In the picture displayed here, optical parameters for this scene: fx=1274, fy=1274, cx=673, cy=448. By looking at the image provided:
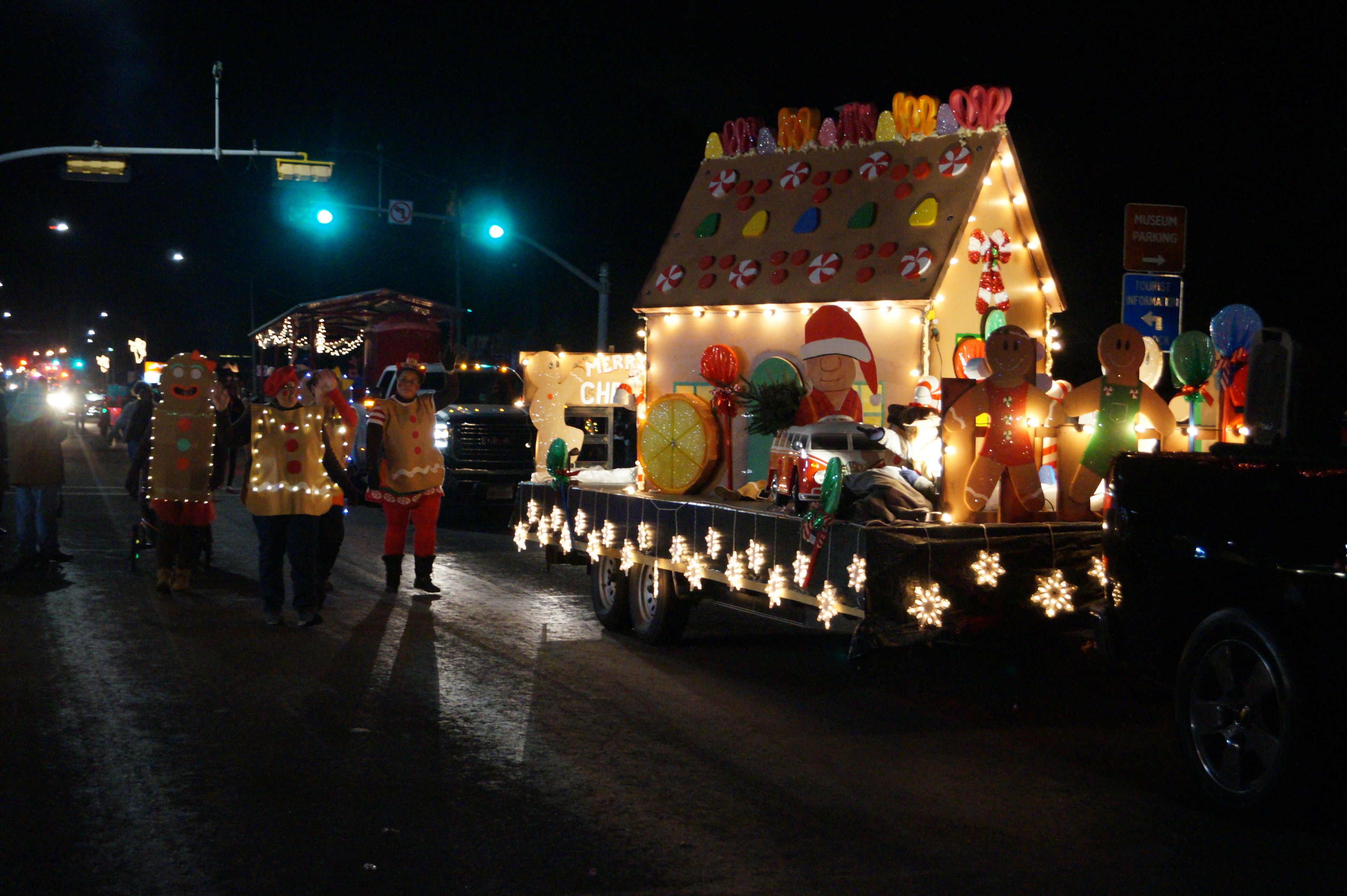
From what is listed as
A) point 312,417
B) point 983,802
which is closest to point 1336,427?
point 983,802

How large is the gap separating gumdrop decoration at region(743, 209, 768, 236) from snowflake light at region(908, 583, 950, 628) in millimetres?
4714

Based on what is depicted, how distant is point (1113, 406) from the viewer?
24.0ft

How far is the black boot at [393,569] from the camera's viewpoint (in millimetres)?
10922

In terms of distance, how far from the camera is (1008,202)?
32.9 feet

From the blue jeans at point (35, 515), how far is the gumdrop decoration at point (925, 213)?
322 inches

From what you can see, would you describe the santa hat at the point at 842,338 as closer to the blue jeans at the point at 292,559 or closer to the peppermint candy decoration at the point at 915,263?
the peppermint candy decoration at the point at 915,263

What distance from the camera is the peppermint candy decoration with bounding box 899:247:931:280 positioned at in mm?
8992

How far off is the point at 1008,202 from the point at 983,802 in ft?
19.6

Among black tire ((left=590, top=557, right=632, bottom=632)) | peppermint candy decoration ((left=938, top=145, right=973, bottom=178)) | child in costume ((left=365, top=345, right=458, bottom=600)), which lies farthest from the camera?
child in costume ((left=365, top=345, right=458, bottom=600))

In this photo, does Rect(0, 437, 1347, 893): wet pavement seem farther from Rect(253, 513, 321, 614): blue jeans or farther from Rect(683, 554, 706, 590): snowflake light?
Rect(683, 554, 706, 590): snowflake light

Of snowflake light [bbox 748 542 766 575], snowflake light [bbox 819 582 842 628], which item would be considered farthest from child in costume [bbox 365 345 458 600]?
snowflake light [bbox 819 582 842 628]

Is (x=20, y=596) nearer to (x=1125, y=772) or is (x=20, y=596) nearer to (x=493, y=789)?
(x=493, y=789)

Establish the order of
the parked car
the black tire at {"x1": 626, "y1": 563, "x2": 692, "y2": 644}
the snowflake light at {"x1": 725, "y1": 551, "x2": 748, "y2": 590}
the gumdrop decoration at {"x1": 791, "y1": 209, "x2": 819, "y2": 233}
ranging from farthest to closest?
1. the gumdrop decoration at {"x1": 791, "y1": 209, "x2": 819, "y2": 233}
2. the black tire at {"x1": 626, "y1": 563, "x2": 692, "y2": 644}
3. the parked car
4. the snowflake light at {"x1": 725, "y1": 551, "x2": 748, "y2": 590}

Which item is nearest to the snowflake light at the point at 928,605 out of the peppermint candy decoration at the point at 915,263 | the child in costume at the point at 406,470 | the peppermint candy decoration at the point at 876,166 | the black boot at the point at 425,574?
the peppermint candy decoration at the point at 915,263
